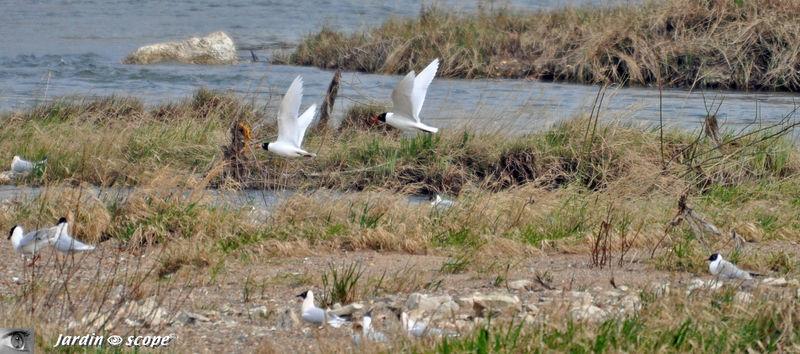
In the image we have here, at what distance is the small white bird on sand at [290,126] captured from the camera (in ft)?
35.9

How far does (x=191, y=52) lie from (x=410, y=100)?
1328 cm

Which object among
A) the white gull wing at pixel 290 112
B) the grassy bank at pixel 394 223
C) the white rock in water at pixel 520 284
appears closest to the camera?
the grassy bank at pixel 394 223

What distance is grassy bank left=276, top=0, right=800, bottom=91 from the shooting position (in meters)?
20.1

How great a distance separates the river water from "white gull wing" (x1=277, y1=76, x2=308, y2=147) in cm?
265

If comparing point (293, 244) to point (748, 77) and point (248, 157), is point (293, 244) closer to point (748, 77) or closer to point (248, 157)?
point (248, 157)

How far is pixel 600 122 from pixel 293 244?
17.6 feet

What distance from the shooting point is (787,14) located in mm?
20500

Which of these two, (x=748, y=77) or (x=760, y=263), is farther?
(x=748, y=77)

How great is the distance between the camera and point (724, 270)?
7105mm

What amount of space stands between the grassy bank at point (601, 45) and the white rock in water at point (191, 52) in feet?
4.51

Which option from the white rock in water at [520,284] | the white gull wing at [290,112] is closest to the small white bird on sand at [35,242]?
the white rock in water at [520,284]

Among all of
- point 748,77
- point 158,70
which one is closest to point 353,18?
point 158,70

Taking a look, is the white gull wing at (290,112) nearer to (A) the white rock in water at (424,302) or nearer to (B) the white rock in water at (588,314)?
(A) the white rock in water at (424,302)

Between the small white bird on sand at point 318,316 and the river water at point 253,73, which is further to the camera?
the river water at point 253,73
